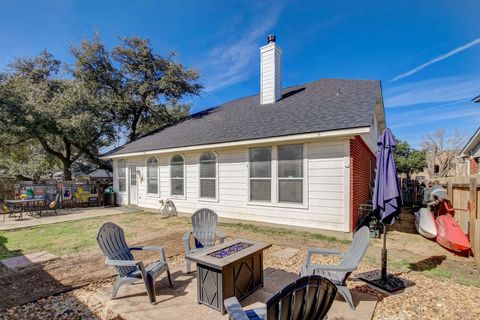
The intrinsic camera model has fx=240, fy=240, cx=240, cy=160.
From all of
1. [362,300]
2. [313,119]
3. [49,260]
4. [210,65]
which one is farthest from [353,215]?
[210,65]

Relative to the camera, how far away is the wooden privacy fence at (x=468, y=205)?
4.91m

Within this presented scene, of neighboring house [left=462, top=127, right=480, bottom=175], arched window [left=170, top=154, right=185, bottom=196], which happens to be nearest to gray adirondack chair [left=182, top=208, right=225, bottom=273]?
arched window [left=170, top=154, right=185, bottom=196]

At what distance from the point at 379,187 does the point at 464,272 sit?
2.56m

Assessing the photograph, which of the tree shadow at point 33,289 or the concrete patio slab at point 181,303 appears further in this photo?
the tree shadow at point 33,289

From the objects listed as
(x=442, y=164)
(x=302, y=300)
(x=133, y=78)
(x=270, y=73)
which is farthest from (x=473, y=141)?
(x=133, y=78)

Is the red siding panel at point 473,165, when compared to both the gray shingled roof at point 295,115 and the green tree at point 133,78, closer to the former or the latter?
the gray shingled roof at point 295,115

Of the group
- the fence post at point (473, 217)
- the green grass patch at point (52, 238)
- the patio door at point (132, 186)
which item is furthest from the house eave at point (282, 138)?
the green grass patch at point (52, 238)

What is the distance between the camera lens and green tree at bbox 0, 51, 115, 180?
14.0 meters

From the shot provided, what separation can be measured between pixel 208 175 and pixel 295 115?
4086mm

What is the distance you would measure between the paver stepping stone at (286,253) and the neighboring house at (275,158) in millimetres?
1835

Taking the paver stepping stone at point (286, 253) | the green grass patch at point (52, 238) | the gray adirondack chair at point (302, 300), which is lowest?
the green grass patch at point (52, 238)

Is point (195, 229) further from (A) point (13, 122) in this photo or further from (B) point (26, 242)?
(A) point (13, 122)

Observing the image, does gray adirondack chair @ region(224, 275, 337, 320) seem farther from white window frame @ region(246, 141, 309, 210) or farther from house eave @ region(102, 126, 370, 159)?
white window frame @ region(246, 141, 309, 210)

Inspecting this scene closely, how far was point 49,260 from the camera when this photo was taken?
5238 mm
